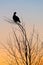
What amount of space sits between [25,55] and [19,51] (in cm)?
33

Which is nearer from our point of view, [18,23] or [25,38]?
[18,23]

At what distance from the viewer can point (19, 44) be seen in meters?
7.71

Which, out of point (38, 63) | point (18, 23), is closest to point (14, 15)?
point (18, 23)

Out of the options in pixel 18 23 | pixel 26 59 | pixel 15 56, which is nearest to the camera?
pixel 18 23

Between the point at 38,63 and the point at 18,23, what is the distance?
2.30 meters

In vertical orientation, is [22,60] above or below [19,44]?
below

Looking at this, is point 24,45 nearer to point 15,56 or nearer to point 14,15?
point 15,56

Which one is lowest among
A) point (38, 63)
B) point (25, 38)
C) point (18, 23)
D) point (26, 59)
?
point (38, 63)

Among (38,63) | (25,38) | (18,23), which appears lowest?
(38,63)

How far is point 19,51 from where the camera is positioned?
25.0ft

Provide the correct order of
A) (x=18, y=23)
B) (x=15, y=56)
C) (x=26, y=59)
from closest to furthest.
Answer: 1. (x=18, y=23)
2. (x=26, y=59)
3. (x=15, y=56)

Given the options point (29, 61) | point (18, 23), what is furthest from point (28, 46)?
point (18, 23)

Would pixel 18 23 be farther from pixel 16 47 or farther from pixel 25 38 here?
pixel 16 47

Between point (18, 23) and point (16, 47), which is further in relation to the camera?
point (16, 47)
